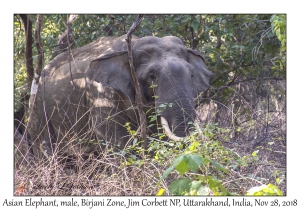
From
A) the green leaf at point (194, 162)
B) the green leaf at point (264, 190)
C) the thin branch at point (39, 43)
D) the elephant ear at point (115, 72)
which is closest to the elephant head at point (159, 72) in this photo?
the elephant ear at point (115, 72)

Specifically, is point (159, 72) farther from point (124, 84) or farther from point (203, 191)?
point (203, 191)

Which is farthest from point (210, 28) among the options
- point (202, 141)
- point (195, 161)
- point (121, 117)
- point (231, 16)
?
point (195, 161)

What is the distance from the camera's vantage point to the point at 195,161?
3924mm

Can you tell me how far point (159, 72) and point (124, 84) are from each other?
0.43m

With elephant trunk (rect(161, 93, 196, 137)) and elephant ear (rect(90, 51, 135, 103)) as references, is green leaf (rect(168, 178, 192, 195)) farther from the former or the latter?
elephant ear (rect(90, 51, 135, 103))

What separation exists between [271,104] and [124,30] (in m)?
2.06

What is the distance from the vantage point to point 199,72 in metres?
7.57

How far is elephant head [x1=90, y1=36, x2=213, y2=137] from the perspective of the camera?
6.80m

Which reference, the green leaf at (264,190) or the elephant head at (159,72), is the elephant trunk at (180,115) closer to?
the elephant head at (159,72)

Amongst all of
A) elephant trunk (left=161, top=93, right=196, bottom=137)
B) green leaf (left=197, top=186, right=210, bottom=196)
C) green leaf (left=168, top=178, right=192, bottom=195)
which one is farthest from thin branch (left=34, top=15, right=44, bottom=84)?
green leaf (left=197, top=186, right=210, bottom=196)

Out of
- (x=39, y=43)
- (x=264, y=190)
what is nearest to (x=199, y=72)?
(x=39, y=43)

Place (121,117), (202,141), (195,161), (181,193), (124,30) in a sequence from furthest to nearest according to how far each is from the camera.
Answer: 1. (124,30)
2. (121,117)
3. (202,141)
4. (181,193)
5. (195,161)

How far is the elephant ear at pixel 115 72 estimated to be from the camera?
7.18m
